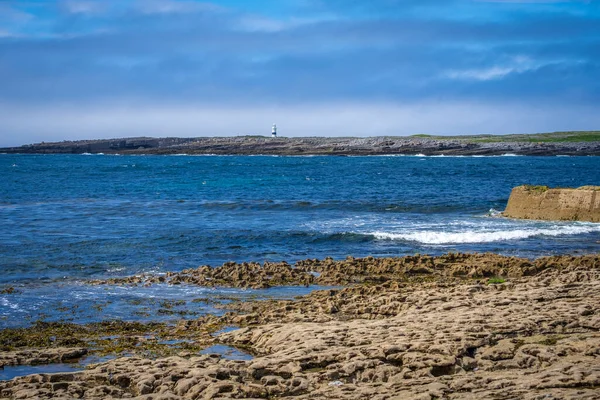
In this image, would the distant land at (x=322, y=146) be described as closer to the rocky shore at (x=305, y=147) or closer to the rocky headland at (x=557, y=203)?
the rocky shore at (x=305, y=147)

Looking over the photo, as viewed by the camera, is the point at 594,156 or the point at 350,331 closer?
the point at 350,331

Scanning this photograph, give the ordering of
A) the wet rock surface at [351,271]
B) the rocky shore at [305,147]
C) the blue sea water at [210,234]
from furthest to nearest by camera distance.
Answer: the rocky shore at [305,147], the wet rock surface at [351,271], the blue sea water at [210,234]

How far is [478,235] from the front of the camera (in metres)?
26.8

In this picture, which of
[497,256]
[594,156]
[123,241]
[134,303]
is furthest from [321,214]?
[594,156]

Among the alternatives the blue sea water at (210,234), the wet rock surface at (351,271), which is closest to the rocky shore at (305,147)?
the blue sea water at (210,234)

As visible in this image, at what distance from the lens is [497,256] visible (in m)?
21.1

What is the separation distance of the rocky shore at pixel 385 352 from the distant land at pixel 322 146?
135 metres

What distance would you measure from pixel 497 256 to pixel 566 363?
11960 millimetres

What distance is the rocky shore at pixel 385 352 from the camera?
9172mm

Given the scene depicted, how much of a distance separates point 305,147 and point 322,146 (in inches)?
163

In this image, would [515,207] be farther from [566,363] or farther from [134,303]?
[566,363]

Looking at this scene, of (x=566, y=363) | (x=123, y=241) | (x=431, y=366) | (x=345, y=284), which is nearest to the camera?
(x=566, y=363)

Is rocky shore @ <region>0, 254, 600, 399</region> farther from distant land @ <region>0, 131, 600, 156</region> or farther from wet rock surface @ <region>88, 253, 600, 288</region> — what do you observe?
distant land @ <region>0, 131, 600, 156</region>

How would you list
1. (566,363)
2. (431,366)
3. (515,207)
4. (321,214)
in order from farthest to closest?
1. (321,214)
2. (515,207)
3. (431,366)
4. (566,363)
